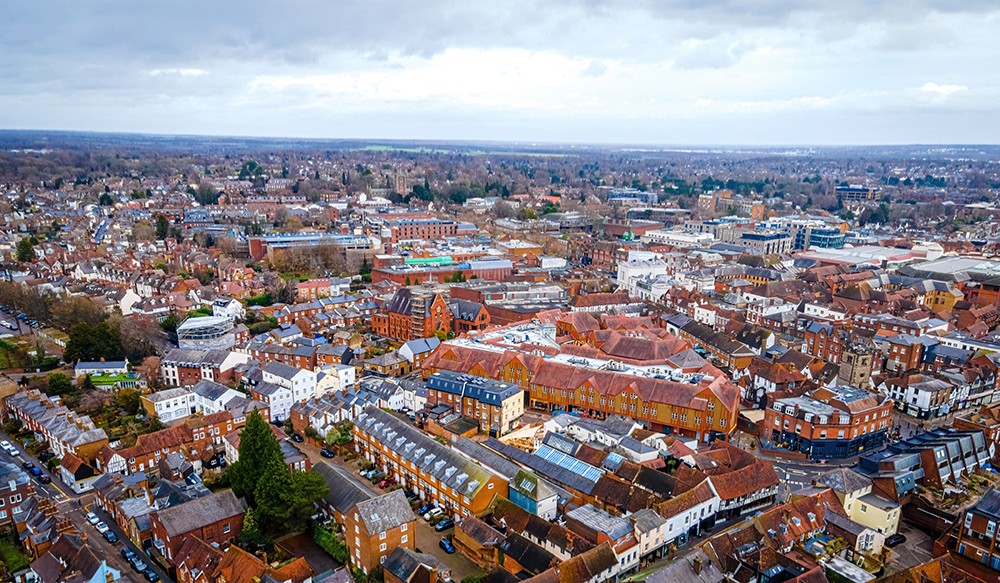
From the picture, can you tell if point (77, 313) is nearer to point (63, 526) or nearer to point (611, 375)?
point (63, 526)

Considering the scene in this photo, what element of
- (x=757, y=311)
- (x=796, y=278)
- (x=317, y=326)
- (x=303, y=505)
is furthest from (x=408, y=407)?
(x=796, y=278)

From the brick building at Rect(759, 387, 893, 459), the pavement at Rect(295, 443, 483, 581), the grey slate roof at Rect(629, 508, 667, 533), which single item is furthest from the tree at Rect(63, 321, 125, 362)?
the brick building at Rect(759, 387, 893, 459)

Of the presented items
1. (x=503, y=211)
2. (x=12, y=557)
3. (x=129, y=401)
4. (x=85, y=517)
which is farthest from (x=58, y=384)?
(x=503, y=211)

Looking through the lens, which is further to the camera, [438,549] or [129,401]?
[129,401]

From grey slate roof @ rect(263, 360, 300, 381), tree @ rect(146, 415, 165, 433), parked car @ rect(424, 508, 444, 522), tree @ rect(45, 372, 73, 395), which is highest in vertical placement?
grey slate roof @ rect(263, 360, 300, 381)

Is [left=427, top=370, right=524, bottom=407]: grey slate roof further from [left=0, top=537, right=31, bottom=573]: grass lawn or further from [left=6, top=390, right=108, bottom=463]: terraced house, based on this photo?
[left=0, top=537, right=31, bottom=573]: grass lawn

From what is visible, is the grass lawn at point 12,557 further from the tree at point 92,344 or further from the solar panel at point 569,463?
the solar panel at point 569,463

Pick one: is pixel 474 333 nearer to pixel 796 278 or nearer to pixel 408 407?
pixel 408 407

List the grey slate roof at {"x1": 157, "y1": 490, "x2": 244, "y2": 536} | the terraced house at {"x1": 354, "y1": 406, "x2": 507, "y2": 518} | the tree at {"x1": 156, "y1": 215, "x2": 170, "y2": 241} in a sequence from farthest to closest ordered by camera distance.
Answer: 1. the tree at {"x1": 156, "y1": 215, "x2": 170, "y2": 241}
2. the terraced house at {"x1": 354, "y1": 406, "x2": 507, "y2": 518}
3. the grey slate roof at {"x1": 157, "y1": 490, "x2": 244, "y2": 536}

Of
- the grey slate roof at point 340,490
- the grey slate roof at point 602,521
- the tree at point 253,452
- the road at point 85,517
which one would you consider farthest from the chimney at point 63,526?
the grey slate roof at point 602,521
